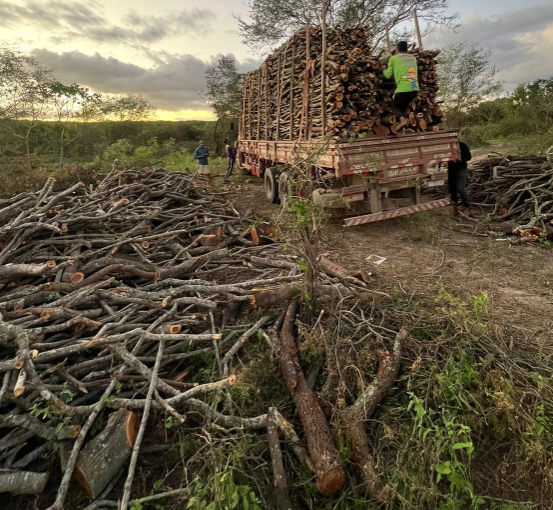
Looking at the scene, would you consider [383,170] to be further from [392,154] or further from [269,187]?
[269,187]

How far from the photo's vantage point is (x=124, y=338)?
2.75 m

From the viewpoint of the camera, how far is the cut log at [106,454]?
223 centimetres

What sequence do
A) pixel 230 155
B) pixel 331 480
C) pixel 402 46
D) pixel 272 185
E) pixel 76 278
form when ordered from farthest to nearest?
pixel 230 155
pixel 272 185
pixel 402 46
pixel 76 278
pixel 331 480

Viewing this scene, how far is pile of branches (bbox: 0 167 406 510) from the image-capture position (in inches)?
91.0

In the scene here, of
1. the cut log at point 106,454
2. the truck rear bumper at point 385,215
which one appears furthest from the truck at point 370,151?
the cut log at point 106,454

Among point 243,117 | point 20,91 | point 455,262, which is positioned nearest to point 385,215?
point 455,262

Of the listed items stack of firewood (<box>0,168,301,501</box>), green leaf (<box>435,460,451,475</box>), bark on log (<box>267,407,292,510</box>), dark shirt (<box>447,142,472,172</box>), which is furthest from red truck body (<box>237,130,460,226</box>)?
green leaf (<box>435,460,451,475</box>)

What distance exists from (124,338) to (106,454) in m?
0.78

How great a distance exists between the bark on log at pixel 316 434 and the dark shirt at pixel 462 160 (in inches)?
224

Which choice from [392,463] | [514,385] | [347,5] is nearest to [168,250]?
[392,463]

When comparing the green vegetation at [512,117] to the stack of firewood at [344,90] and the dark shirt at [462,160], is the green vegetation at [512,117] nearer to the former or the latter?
the dark shirt at [462,160]

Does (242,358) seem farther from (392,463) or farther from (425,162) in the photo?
(425,162)

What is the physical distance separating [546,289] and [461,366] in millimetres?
2296

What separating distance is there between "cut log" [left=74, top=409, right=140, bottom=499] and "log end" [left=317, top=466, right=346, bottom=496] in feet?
4.09
